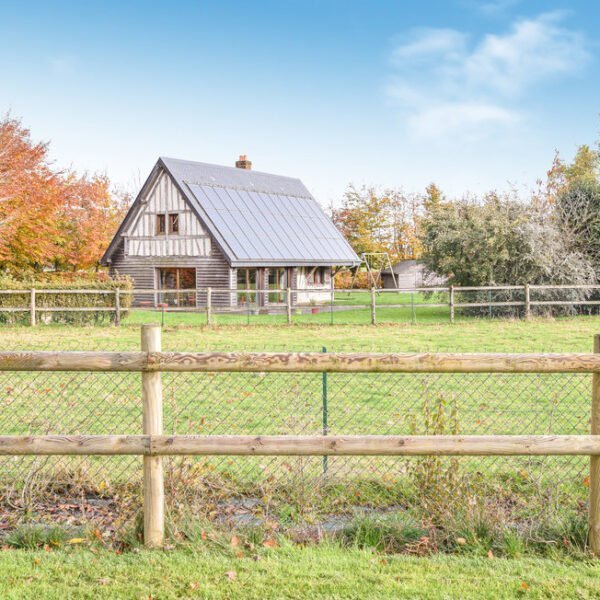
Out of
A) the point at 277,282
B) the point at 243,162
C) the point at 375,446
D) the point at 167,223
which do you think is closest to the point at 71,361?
the point at 375,446

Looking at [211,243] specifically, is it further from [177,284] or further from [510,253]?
[510,253]

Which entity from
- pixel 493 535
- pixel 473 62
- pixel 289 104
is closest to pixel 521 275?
pixel 473 62

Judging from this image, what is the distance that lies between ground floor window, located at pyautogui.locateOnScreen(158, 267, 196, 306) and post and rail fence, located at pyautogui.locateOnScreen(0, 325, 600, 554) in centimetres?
2969

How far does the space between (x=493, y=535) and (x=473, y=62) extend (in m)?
33.0

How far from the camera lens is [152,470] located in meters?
4.55

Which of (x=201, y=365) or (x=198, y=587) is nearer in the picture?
(x=198, y=587)

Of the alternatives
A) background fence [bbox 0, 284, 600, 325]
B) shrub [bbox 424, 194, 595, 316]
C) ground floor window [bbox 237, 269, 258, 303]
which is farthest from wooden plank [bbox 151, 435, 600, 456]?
ground floor window [bbox 237, 269, 258, 303]

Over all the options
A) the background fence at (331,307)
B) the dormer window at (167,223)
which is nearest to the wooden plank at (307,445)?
the background fence at (331,307)

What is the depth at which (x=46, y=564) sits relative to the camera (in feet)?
14.1

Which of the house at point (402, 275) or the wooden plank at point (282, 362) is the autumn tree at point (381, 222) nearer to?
the house at point (402, 275)

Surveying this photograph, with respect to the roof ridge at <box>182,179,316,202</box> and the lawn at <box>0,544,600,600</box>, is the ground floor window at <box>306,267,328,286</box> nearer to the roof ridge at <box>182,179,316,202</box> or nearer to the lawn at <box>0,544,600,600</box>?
the roof ridge at <box>182,179,316,202</box>

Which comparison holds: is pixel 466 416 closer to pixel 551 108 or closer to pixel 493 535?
pixel 493 535

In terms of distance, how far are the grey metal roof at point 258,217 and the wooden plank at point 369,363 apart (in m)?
27.6

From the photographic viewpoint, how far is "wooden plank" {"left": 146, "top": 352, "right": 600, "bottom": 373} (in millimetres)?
4508
